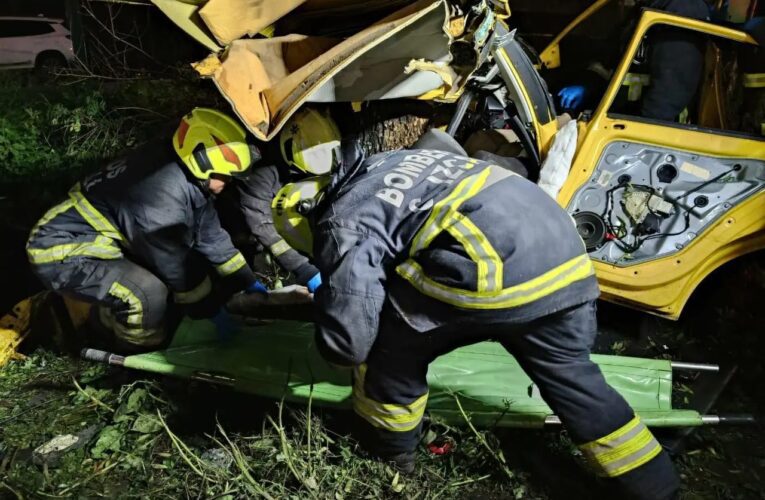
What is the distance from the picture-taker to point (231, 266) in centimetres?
336

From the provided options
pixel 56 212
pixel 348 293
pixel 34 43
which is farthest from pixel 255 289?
pixel 34 43

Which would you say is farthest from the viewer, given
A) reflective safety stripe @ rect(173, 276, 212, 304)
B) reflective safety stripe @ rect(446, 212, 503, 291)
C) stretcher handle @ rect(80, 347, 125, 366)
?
reflective safety stripe @ rect(173, 276, 212, 304)

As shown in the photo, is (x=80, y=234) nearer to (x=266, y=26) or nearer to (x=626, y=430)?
(x=266, y=26)

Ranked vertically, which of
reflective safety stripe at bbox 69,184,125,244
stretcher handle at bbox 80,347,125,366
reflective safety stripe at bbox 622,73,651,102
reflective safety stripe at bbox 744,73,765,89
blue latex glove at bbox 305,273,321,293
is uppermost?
reflective safety stripe at bbox 744,73,765,89

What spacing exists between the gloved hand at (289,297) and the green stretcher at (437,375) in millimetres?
158

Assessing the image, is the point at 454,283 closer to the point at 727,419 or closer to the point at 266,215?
the point at 727,419

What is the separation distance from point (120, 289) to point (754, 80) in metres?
3.61

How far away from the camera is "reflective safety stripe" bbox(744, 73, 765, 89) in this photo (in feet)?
10.3

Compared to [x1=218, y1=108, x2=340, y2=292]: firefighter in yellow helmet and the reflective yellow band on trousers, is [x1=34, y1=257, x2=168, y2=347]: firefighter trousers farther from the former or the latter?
[x1=218, y1=108, x2=340, y2=292]: firefighter in yellow helmet

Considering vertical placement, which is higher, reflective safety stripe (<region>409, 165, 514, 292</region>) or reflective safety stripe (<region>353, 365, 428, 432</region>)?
reflective safety stripe (<region>409, 165, 514, 292</region>)

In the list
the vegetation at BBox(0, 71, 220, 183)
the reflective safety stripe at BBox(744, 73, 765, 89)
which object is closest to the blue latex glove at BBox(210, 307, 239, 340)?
the vegetation at BBox(0, 71, 220, 183)

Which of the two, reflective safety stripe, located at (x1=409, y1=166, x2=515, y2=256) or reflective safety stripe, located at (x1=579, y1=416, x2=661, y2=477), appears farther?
reflective safety stripe, located at (x1=579, y1=416, x2=661, y2=477)

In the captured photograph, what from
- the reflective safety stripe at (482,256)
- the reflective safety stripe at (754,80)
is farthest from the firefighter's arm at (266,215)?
the reflective safety stripe at (754,80)

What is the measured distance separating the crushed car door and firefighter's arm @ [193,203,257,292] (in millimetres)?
1864
